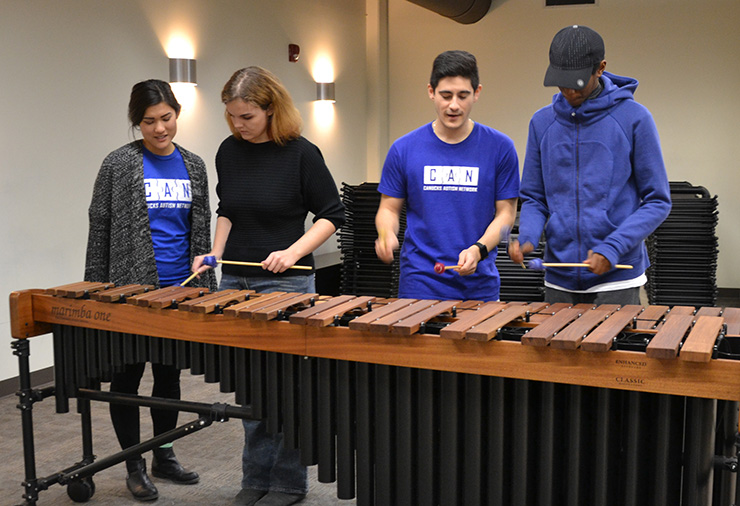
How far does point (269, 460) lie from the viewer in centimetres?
297

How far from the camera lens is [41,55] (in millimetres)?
4527

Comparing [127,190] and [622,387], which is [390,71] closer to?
[127,190]

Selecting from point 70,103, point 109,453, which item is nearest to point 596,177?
point 109,453

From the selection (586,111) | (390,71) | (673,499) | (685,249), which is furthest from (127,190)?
(390,71)

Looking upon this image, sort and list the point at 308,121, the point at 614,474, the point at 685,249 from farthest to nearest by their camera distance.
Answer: the point at 308,121 → the point at 685,249 → the point at 614,474

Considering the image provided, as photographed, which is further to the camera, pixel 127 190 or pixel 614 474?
pixel 127 190

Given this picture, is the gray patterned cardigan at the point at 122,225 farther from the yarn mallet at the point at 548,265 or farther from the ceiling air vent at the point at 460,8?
the ceiling air vent at the point at 460,8

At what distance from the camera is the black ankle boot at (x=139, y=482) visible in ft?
10.0

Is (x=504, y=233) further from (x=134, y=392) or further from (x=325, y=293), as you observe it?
(x=325, y=293)

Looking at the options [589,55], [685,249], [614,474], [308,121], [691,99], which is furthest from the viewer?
[691,99]

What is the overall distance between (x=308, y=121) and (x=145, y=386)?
3.58 meters

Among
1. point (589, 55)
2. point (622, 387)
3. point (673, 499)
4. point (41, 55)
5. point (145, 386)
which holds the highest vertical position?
point (41, 55)

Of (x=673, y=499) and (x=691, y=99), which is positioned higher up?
(x=691, y=99)

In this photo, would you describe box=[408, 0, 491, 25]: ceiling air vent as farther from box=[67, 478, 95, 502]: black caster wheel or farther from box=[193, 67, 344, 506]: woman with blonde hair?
box=[67, 478, 95, 502]: black caster wheel
